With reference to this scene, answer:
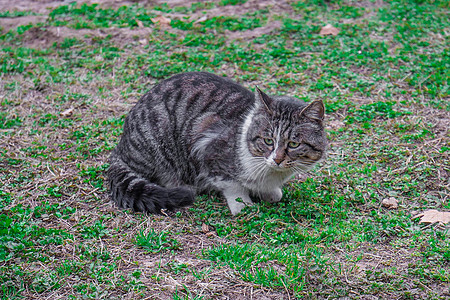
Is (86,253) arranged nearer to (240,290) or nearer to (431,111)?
(240,290)

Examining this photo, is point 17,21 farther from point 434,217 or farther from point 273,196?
point 434,217

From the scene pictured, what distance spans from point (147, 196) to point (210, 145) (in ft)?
2.66

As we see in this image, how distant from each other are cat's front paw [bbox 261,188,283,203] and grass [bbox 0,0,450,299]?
12cm

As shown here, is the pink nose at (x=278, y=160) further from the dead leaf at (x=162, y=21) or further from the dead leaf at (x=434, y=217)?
the dead leaf at (x=162, y=21)

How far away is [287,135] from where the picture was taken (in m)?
4.43

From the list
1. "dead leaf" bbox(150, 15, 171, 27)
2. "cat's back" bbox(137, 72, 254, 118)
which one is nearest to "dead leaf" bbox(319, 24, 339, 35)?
"dead leaf" bbox(150, 15, 171, 27)

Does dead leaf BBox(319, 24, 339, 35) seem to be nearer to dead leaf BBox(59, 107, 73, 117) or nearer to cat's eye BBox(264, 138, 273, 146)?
cat's eye BBox(264, 138, 273, 146)

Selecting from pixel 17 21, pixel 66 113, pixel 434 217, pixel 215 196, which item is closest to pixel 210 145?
pixel 215 196

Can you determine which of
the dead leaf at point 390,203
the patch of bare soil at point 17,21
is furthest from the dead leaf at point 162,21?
the dead leaf at point 390,203

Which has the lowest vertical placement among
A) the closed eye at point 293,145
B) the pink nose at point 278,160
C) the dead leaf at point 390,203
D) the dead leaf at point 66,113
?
the dead leaf at point 390,203

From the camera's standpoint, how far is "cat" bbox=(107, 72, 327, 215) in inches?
177

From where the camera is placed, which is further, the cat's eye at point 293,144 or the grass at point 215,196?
the cat's eye at point 293,144

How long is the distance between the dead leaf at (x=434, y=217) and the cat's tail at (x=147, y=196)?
82.6 inches

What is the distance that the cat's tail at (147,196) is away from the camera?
4535mm
